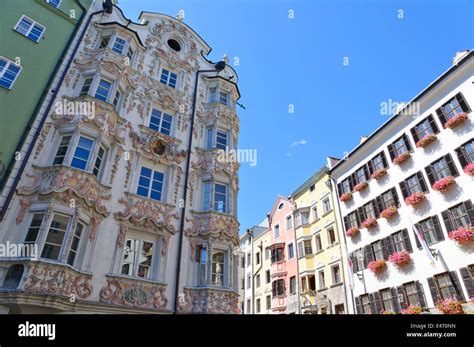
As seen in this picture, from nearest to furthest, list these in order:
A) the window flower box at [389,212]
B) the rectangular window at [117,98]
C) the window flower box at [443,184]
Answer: the rectangular window at [117,98] → the window flower box at [443,184] → the window flower box at [389,212]

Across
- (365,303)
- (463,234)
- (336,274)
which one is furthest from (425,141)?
(336,274)

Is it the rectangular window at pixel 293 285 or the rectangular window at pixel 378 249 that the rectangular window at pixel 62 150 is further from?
the rectangular window at pixel 293 285

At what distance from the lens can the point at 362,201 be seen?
27.5 meters

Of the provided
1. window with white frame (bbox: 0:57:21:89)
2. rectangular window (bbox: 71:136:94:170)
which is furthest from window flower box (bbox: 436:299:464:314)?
window with white frame (bbox: 0:57:21:89)

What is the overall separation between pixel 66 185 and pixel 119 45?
1011cm

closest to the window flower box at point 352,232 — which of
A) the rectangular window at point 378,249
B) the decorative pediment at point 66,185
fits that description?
the rectangular window at point 378,249

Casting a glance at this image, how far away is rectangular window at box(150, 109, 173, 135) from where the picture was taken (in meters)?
17.8

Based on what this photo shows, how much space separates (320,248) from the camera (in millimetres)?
31109

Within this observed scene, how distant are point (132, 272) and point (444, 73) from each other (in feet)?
81.0

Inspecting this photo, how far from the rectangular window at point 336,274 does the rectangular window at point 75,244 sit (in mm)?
23170

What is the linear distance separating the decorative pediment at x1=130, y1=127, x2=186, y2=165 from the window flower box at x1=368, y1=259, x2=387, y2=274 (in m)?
17.3

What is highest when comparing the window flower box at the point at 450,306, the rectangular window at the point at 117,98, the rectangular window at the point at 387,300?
the rectangular window at the point at 117,98

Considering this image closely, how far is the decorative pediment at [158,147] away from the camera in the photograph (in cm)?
1612
